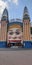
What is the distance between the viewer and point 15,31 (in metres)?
2.75

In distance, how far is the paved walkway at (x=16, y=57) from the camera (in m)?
2.02

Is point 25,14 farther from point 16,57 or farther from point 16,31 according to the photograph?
point 16,57

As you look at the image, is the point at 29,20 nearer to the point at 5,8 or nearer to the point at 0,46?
the point at 5,8

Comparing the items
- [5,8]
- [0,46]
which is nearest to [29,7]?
[5,8]

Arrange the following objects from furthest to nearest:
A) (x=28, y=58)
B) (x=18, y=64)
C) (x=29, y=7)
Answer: (x=29, y=7)
(x=28, y=58)
(x=18, y=64)

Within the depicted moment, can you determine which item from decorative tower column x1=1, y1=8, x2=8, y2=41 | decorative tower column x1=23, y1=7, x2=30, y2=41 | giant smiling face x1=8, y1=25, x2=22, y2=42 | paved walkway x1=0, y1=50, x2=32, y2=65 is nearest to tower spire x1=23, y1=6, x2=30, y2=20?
decorative tower column x1=23, y1=7, x2=30, y2=41

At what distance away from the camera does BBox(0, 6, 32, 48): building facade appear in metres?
2.73

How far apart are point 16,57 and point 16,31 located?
621 mm

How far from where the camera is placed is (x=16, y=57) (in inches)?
89.4

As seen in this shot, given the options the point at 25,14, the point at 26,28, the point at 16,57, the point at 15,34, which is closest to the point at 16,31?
the point at 15,34

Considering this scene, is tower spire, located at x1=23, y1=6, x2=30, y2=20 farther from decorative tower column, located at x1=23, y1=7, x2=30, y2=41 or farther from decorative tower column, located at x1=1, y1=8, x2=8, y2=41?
decorative tower column, located at x1=1, y1=8, x2=8, y2=41

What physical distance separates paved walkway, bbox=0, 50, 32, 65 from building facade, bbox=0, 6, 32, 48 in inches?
10.8

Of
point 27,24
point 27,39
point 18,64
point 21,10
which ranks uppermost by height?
point 21,10

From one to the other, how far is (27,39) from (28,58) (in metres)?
0.60
